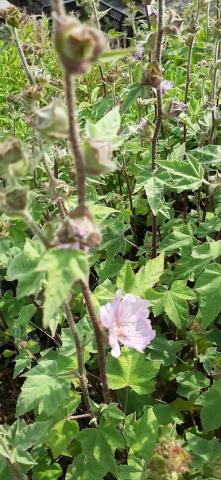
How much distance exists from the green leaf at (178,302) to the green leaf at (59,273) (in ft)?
3.75

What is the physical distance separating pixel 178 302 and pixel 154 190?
0.47 metres

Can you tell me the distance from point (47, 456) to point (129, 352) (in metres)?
0.54

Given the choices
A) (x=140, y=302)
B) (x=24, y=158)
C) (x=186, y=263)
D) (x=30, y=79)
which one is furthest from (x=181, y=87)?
(x=24, y=158)

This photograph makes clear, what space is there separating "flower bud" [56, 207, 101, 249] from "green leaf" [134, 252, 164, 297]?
70 centimetres

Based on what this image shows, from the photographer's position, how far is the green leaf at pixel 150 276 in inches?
74.5

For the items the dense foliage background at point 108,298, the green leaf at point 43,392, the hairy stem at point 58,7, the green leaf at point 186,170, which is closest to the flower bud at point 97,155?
the dense foliage background at point 108,298

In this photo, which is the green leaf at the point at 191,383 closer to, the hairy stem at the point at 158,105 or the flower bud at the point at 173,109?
the hairy stem at the point at 158,105

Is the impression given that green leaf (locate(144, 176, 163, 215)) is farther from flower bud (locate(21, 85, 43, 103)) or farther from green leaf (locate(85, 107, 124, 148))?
green leaf (locate(85, 107, 124, 148))

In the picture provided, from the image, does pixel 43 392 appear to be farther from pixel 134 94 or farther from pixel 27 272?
pixel 134 94

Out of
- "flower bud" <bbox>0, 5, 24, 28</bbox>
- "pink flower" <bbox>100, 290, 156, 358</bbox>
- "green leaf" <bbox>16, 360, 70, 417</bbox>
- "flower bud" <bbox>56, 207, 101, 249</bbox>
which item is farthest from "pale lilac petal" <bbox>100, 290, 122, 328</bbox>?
"flower bud" <bbox>0, 5, 24, 28</bbox>

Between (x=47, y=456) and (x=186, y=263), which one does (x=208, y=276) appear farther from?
(x=47, y=456)

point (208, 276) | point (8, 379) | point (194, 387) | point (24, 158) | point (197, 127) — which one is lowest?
point (8, 379)

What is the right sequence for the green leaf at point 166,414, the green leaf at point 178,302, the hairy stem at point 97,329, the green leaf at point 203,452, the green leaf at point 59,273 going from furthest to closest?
the green leaf at point 178,302
the green leaf at point 166,414
the green leaf at point 203,452
the hairy stem at point 97,329
the green leaf at point 59,273

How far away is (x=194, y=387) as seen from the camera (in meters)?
2.19
